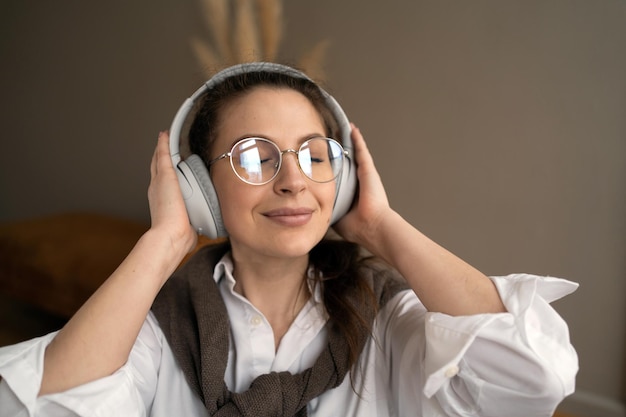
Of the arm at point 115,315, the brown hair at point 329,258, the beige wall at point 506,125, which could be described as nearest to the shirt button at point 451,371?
the brown hair at point 329,258

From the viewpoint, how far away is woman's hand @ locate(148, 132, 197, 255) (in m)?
0.93

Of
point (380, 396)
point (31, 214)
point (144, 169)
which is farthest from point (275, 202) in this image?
point (31, 214)

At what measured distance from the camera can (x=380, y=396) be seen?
38.5 inches

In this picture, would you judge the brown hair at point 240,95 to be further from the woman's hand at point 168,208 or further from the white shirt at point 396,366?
the white shirt at point 396,366

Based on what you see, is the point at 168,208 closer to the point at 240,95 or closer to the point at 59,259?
the point at 240,95

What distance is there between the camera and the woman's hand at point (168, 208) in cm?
93

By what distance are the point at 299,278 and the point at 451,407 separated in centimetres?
47

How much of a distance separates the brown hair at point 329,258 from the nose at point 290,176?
197mm

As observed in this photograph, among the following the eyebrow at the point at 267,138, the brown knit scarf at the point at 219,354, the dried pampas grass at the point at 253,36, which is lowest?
the brown knit scarf at the point at 219,354

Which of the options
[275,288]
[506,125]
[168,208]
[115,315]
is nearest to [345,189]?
[275,288]

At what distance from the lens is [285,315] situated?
1074mm

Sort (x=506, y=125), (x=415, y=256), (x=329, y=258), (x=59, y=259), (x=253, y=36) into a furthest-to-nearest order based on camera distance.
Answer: (x=59, y=259) < (x=253, y=36) < (x=506, y=125) < (x=329, y=258) < (x=415, y=256)

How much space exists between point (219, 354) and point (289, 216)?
0.34m

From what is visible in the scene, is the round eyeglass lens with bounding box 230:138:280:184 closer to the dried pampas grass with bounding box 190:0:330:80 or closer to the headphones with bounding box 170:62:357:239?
the headphones with bounding box 170:62:357:239
